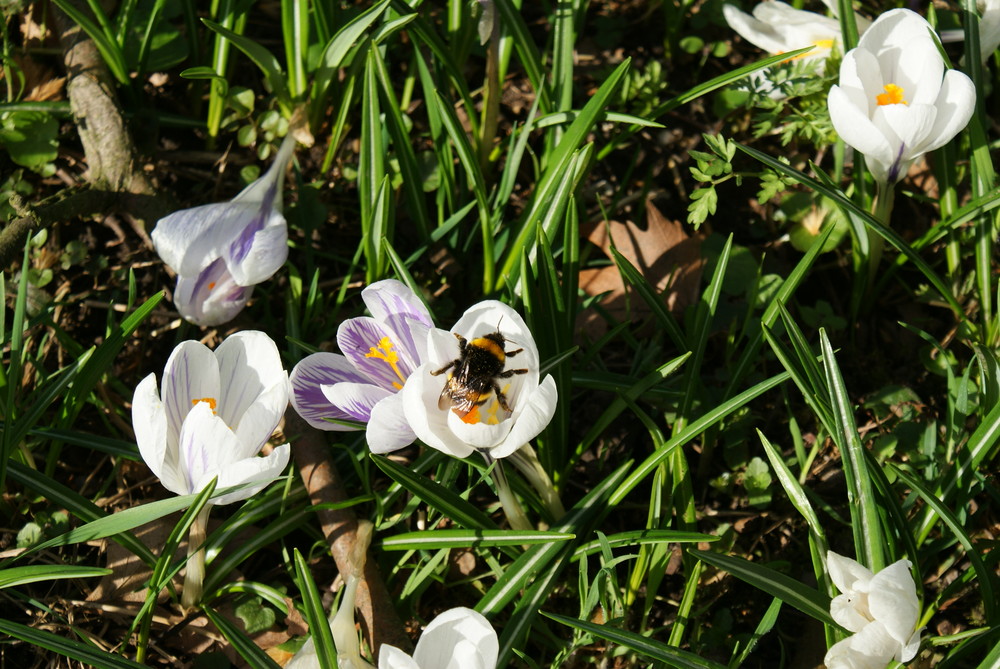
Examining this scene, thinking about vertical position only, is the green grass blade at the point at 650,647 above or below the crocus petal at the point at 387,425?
below

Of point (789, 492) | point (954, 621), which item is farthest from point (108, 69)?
point (954, 621)

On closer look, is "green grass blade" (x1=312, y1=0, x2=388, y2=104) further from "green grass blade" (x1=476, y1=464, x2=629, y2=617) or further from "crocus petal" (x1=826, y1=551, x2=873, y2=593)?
"crocus petal" (x1=826, y1=551, x2=873, y2=593)

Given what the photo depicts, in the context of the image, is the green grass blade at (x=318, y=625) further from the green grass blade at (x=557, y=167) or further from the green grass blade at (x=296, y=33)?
the green grass blade at (x=296, y=33)

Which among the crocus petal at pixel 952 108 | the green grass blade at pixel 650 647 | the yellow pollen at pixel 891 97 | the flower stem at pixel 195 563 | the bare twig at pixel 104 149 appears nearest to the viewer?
the green grass blade at pixel 650 647

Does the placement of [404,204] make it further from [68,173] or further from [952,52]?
[952,52]

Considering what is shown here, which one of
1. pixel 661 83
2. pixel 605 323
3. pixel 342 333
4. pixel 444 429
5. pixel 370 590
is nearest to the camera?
pixel 444 429

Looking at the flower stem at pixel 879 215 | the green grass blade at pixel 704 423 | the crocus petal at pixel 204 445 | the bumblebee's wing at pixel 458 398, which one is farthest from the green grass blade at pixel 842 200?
the crocus petal at pixel 204 445
